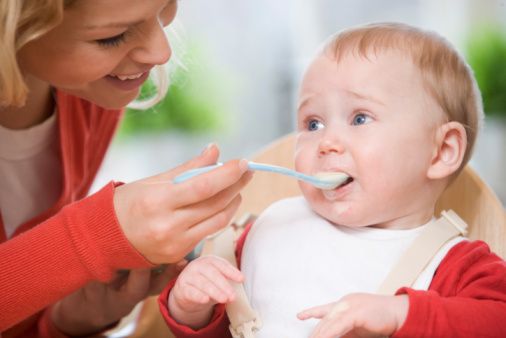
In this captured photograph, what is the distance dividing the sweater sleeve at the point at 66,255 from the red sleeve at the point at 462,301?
32 cm

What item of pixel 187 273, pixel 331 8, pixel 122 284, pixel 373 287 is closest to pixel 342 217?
pixel 373 287

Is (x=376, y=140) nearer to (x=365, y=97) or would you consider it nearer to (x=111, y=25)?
(x=365, y=97)

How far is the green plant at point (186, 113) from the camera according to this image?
2678 mm

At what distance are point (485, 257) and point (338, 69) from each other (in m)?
0.30

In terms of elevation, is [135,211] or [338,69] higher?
[338,69]

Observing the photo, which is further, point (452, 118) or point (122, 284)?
point (122, 284)

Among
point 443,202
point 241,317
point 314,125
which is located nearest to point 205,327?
point 241,317

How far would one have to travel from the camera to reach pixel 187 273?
2.79 feet

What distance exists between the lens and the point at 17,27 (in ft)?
2.68

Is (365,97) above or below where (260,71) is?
above

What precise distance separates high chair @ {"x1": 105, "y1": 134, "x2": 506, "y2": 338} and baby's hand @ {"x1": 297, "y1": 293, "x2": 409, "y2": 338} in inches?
12.2

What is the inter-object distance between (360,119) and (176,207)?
0.88 ft

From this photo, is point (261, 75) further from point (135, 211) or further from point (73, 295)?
point (135, 211)

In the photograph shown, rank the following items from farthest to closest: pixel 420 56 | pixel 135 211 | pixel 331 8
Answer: pixel 331 8, pixel 420 56, pixel 135 211
